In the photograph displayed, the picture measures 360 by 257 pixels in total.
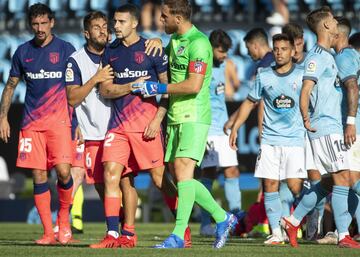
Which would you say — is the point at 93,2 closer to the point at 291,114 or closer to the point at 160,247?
the point at 291,114

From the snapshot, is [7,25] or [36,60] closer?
[36,60]

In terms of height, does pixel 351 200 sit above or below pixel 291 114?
below

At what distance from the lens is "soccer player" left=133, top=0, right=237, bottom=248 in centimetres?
1230

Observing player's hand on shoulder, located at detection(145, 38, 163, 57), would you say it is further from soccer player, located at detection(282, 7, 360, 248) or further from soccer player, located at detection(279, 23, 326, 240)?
soccer player, located at detection(279, 23, 326, 240)

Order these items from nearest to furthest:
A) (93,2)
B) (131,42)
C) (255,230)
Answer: (131,42) < (255,230) < (93,2)

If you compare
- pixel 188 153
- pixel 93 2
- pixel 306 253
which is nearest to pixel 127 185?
pixel 188 153

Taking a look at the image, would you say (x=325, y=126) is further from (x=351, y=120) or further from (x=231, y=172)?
(x=231, y=172)

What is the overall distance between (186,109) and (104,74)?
902mm

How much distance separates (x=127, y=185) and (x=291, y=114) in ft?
7.74

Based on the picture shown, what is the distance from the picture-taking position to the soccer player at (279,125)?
1430 centimetres

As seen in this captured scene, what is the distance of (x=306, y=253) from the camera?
39.2 ft

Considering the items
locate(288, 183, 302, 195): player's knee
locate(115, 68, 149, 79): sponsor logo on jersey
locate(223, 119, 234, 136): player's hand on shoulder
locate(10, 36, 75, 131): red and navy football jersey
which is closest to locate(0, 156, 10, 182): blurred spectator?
locate(223, 119, 234, 136): player's hand on shoulder

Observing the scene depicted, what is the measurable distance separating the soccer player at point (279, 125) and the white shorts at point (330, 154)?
124cm

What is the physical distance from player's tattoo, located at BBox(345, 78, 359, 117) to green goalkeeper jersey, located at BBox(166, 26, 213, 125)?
1470mm
